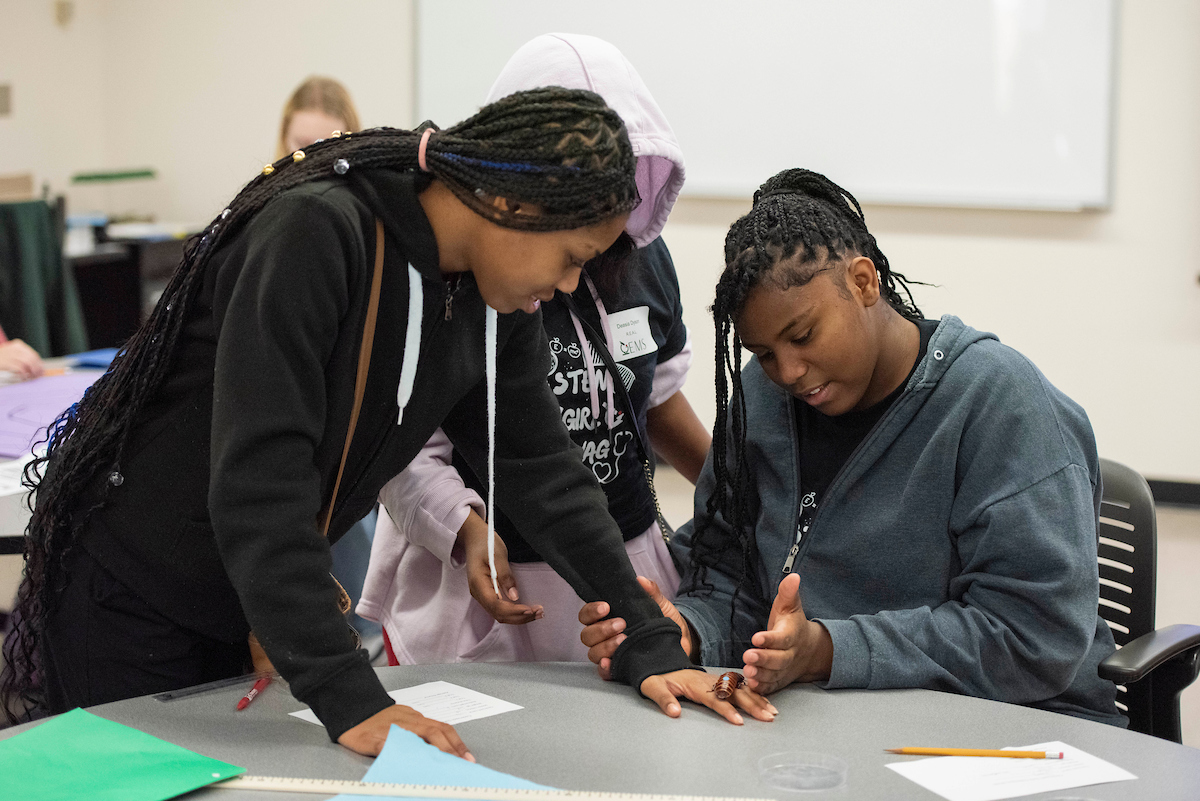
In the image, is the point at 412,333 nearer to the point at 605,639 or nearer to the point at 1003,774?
the point at 605,639

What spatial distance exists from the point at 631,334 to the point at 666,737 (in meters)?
0.70

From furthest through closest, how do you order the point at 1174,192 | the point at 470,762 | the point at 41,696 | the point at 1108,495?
the point at 1174,192
the point at 1108,495
the point at 41,696
the point at 470,762

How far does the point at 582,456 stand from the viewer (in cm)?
154

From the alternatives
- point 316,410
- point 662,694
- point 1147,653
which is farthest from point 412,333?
point 1147,653

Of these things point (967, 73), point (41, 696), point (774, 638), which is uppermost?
point (967, 73)

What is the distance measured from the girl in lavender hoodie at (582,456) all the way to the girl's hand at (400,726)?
0.44 meters

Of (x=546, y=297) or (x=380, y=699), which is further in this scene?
(x=546, y=297)

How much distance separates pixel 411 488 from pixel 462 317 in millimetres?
Answer: 439

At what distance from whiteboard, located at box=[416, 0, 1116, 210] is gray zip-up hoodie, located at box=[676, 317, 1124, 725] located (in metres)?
2.86

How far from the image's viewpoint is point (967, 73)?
4.04 m

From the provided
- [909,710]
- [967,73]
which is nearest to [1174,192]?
[967,73]

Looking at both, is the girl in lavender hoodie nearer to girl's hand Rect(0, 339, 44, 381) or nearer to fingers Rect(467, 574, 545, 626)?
fingers Rect(467, 574, 545, 626)

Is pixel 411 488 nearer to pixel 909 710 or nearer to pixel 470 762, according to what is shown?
pixel 470 762

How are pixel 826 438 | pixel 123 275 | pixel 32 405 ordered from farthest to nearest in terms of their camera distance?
pixel 123 275 < pixel 32 405 < pixel 826 438
